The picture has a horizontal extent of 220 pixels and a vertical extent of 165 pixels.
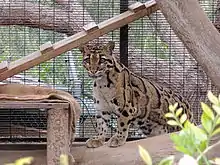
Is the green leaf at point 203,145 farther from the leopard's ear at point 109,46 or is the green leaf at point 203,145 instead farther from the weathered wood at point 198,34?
the leopard's ear at point 109,46

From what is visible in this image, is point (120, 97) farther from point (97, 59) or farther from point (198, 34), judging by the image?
point (198, 34)

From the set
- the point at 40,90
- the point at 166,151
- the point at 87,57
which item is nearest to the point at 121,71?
the point at 87,57

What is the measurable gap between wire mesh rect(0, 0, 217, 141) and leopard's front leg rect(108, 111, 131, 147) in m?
0.50

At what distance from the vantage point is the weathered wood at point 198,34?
273 centimetres

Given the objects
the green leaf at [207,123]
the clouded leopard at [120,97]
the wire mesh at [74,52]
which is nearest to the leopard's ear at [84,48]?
the clouded leopard at [120,97]

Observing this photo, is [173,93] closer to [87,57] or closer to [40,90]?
[87,57]

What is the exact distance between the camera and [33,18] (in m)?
4.19

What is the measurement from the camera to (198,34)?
275cm

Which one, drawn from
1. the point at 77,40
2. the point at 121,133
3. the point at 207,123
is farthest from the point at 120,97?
the point at 207,123

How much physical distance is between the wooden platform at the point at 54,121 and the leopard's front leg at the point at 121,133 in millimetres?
330

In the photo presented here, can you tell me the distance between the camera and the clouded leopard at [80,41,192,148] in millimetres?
3604

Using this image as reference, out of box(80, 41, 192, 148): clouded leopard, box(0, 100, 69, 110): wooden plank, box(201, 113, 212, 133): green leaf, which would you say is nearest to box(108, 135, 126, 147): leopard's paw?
box(80, 41, 192, 148): clouded leopard

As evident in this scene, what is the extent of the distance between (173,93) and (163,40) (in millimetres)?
496

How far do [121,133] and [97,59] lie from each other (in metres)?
0.49
